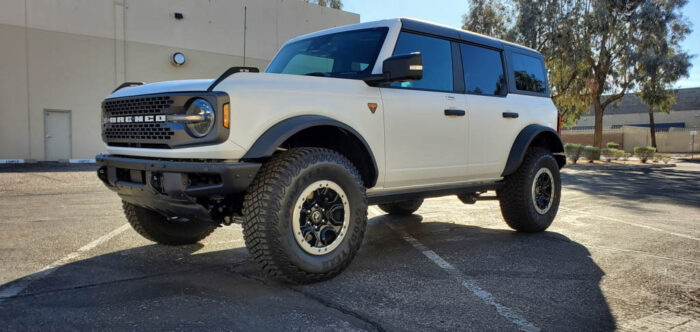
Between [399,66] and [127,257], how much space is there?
2.87 meters

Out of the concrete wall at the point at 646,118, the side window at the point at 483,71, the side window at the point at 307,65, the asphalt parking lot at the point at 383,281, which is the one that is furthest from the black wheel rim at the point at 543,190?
the concrete wall at the point at 646,118

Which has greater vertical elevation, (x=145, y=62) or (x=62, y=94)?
(x=145, y=62)

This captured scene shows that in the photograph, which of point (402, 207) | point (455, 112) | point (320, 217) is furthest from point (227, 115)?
point (402, 207)

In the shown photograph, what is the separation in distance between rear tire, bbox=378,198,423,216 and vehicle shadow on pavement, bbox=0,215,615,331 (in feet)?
6.88

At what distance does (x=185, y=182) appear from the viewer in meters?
3.22

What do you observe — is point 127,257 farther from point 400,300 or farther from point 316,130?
point 400,300

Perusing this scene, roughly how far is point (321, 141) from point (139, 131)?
1378mm

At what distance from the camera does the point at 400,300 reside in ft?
10.8

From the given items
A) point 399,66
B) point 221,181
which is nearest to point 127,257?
point 221,181

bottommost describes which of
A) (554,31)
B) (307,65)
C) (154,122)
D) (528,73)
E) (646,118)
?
(154,122)

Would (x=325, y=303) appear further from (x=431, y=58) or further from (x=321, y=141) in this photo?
(x=431, y=58)

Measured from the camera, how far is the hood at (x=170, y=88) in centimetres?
337

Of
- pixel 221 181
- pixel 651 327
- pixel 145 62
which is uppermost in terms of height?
pixel 145 62

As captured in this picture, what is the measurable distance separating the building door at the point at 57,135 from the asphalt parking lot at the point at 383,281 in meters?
14.5
